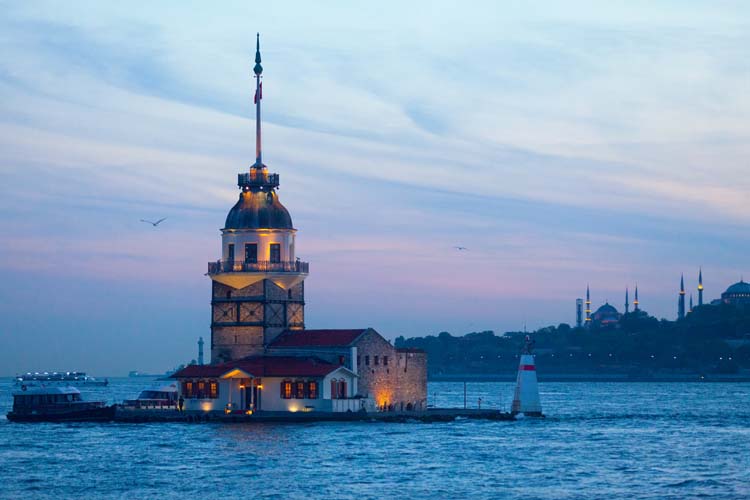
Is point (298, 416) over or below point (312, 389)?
Answer: below

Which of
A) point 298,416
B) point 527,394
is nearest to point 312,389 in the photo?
point 298,416

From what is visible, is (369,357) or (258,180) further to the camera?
(258,180)

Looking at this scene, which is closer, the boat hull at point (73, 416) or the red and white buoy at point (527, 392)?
the red and white buoy at point (527, 392)

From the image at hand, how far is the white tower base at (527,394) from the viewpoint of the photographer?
9731 centimetres

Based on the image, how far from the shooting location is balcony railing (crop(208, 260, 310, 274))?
100062mm

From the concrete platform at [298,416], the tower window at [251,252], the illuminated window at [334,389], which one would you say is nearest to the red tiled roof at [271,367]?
the illuminated window at [334,389]

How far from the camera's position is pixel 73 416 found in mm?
100812

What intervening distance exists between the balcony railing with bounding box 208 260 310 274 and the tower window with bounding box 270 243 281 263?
0.41 metres

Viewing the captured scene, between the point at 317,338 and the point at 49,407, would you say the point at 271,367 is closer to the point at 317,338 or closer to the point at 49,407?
the point at 317,338

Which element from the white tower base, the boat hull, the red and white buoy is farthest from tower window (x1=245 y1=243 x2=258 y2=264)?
the white tower base

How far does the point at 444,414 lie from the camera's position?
10200cm

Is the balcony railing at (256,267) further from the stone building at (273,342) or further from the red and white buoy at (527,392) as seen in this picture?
the red and white buoy at (527,392)

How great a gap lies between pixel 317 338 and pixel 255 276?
6.68 m

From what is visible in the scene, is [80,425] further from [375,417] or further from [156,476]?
[156,476]
